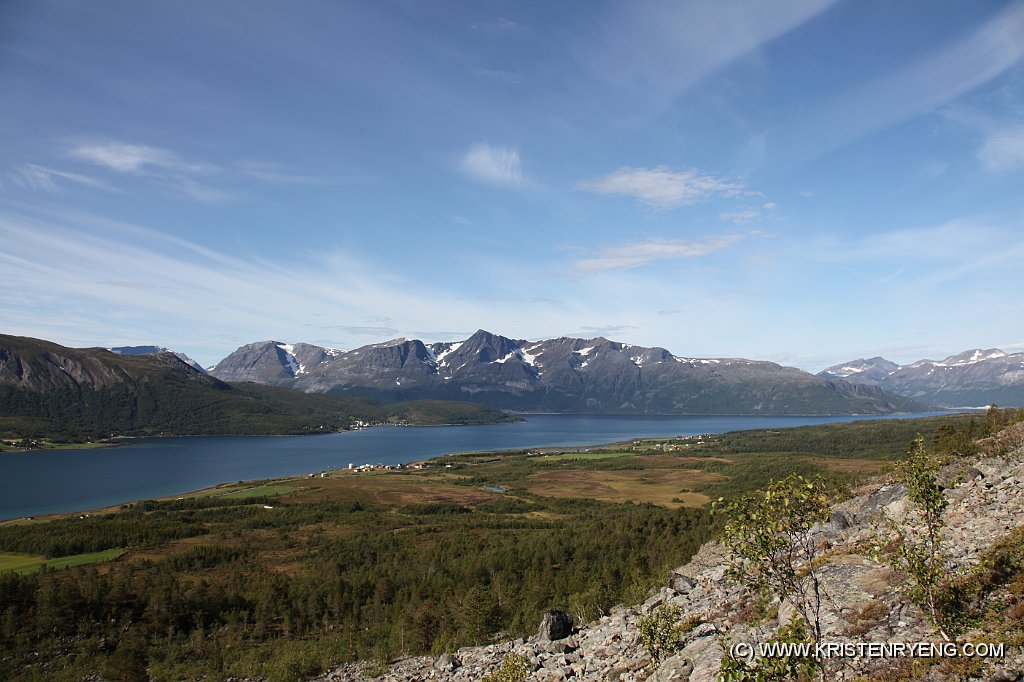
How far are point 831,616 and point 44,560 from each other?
308 feet

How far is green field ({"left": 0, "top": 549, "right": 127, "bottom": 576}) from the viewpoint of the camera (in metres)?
70.6

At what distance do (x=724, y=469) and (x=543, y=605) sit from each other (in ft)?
419

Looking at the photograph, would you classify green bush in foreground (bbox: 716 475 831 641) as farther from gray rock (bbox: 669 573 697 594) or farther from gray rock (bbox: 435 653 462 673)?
gray rock (bbox: 435 653 462 673)

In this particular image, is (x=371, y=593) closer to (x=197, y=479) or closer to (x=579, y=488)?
(x=579, y=488)

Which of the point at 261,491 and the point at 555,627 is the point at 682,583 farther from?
the point at 261,491

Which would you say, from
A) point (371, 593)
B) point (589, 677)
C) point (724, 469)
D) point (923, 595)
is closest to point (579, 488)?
point (724, 469)

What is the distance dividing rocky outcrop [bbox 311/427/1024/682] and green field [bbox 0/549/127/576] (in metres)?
57.3

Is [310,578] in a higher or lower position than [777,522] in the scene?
lower

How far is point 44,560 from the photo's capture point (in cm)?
7525

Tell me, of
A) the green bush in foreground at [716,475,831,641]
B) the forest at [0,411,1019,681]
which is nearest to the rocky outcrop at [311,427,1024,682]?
the green bush in foreground at [716,475,831,641]

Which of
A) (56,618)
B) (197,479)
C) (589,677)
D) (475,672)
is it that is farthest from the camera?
(197,479)

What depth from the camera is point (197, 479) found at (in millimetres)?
158750

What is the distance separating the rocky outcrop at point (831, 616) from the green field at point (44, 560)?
5735cm

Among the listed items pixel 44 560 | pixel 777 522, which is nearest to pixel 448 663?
pixel 777 522
